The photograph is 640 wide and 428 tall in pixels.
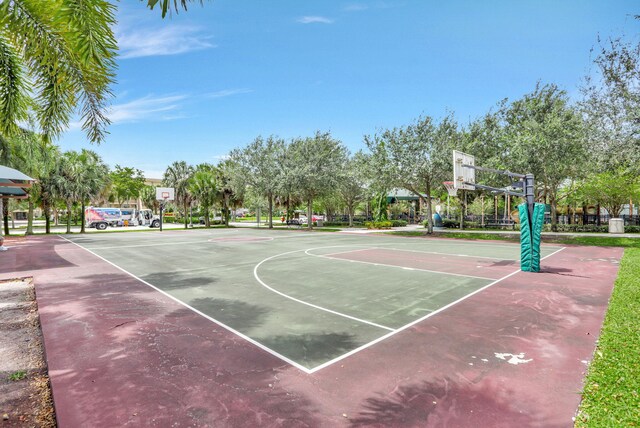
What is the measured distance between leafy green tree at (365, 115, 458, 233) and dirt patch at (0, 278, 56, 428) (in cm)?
2816

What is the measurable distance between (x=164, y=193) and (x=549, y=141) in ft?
153

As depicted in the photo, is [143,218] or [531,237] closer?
[531,237]

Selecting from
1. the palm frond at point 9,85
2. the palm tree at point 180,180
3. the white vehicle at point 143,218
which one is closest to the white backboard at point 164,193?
the palm tree at point 180,180

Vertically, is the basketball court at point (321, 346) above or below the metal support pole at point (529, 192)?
below

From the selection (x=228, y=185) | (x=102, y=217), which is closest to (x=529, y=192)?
(x=228, y=185)

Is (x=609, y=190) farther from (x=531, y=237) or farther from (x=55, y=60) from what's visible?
(x=55, y=60)

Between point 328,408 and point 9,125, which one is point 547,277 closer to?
point 328,408

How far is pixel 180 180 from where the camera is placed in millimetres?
52906

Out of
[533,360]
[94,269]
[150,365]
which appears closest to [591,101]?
[533,360]

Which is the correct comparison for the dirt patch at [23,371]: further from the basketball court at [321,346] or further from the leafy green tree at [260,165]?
the leafy green tree at [260,165]

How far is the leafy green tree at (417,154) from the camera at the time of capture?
31.2m

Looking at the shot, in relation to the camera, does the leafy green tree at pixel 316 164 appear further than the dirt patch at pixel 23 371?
Yes

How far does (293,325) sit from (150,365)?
305cm

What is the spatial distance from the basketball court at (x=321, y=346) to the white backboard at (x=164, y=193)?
123 feet
